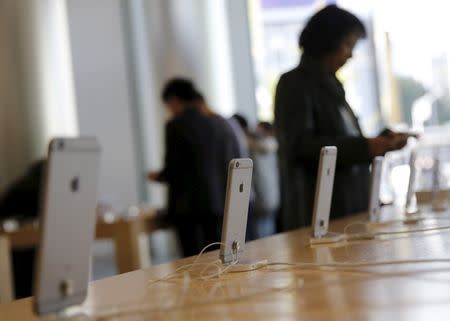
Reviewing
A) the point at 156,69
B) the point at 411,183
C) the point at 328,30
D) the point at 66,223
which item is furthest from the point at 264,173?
the point at 66,223

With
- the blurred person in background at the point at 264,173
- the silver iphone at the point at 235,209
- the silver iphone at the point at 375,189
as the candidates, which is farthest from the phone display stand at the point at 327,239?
the blurred person in background at the point at 264,173

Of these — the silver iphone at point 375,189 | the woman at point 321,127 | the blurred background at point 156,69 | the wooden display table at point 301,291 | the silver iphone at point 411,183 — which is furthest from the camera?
the blurred background at point 156,69

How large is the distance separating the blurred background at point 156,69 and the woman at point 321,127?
443cm

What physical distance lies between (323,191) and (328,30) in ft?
2.82

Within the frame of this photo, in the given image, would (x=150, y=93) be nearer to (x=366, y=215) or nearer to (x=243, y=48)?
(x=243, y=48)

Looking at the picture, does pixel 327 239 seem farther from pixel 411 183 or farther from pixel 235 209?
pixel 411 183

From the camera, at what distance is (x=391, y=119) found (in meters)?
8.64

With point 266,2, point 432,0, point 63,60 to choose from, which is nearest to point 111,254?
point 63,60

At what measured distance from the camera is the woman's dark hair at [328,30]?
3.14m

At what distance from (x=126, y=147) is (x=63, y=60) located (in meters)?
1.69

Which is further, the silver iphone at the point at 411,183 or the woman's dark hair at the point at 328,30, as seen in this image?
the silver iphone at the point at 411,183

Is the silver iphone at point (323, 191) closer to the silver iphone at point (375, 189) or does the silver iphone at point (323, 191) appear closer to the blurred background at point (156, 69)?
the silver iphone at point (375, 189)

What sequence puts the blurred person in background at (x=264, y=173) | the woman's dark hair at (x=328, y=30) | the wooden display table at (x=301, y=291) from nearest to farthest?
1. the wooden display table at (x=301, y=291)
2. the woman's dark hair at (x=328, y=30)
3. the blurred person in background at (x=264, y=173)

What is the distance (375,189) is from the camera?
2896 millimetres
